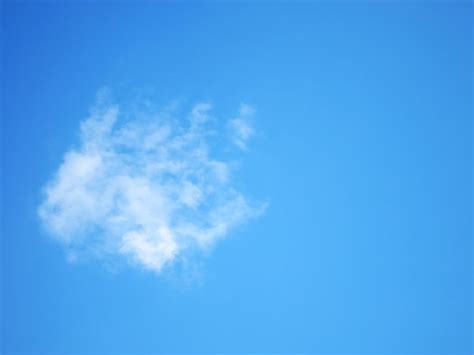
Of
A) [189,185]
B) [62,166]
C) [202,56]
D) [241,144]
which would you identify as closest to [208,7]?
[202,56]

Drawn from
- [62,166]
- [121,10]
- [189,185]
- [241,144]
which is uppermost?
[121,10]

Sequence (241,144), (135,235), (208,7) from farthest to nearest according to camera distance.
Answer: (208,7), (241,144), (135,235)

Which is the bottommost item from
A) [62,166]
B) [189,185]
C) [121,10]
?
[189,185]

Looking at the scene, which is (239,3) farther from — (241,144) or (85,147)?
(85,147)

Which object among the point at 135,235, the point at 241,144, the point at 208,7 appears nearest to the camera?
the point at 135,235

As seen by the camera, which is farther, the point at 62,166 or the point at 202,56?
the point at 202,56

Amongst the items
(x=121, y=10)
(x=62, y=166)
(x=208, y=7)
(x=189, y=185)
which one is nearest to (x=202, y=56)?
(x=208, y=7)

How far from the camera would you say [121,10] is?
931 centimetres

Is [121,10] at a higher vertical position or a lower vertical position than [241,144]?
higher

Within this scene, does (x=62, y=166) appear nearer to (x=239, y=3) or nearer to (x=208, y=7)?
(x=208, y=7)

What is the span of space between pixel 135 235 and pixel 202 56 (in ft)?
21.7

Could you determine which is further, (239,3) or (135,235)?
→ (239,3)

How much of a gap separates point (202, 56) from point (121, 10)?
3128mm

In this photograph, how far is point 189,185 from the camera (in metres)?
8.64
